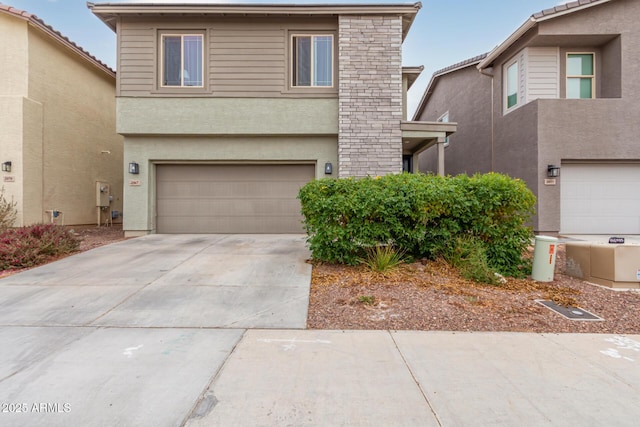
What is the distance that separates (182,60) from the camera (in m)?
8.96

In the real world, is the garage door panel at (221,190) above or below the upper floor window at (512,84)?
below

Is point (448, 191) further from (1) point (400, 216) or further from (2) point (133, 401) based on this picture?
(2) point (133, 401)

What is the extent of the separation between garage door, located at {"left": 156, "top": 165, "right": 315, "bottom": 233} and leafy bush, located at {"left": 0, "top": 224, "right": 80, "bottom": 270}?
2758 mm

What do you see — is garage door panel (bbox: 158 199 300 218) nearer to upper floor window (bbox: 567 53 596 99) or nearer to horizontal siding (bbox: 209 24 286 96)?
horizontal siding (bbox: 209 24 286 96)

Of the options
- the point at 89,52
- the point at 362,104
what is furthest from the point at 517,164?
the point at 89,52

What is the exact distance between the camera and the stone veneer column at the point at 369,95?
8.66 meters

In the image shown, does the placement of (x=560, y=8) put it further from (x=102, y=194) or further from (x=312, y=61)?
(x=102, y=194)

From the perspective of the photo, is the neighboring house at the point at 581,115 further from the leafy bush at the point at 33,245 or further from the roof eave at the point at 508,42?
the leafy bush at the point at 33,245

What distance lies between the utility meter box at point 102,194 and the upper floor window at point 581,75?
16053 millimetres

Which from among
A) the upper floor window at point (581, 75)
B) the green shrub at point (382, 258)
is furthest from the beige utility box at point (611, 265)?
the upper floor window at point (581, 75)

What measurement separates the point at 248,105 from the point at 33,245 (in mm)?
5836

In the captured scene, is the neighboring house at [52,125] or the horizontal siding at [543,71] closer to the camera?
the neighboring house at [52,125]

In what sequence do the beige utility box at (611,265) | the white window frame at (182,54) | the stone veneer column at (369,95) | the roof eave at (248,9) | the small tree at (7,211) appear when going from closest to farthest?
the beige utility box at (611,265) → the small tree at (7,211) → the roof eave at (248,9) → the stone veneer column at (369,95) → the white window frame at (182,54)

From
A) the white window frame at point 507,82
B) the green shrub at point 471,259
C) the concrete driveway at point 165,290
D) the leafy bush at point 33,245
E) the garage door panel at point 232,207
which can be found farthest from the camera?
the white window frame at point 507,82
